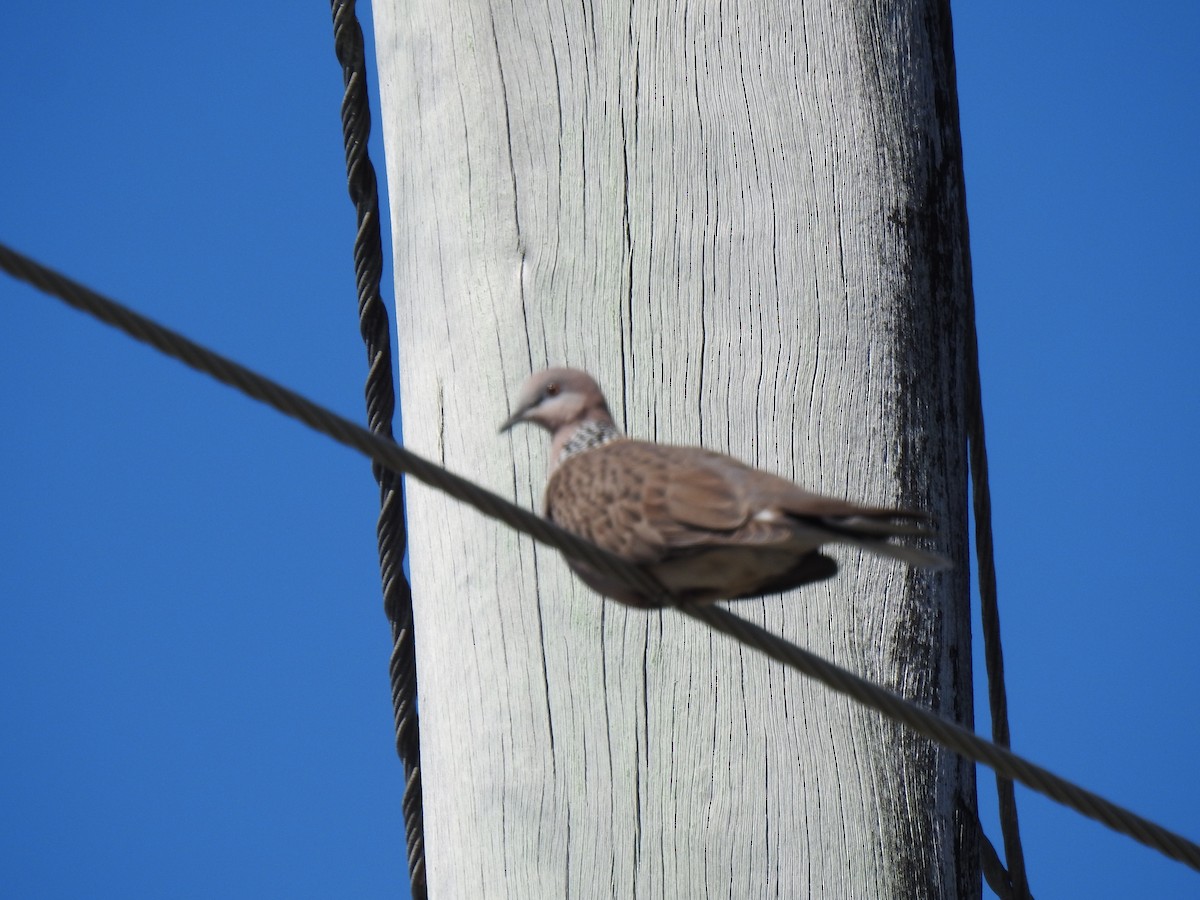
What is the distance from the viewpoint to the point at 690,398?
246 cm

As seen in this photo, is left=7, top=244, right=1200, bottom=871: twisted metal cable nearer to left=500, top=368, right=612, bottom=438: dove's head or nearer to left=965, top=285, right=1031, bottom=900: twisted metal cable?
left=500, top=368, right=612, bottom=438: dove's head

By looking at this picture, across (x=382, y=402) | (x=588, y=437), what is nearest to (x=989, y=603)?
(x=588, y=437)

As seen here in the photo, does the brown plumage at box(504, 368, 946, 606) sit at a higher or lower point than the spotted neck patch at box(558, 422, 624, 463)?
lower

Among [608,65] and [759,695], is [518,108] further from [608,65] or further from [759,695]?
[759,695]

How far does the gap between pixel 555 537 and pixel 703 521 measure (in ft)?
1.06

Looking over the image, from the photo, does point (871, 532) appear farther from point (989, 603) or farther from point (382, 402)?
point (382, 402)

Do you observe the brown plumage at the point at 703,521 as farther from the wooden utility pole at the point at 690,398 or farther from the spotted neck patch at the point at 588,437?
the wooden utility pole at the point at 690,398

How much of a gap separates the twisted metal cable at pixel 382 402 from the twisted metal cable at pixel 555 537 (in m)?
1.19

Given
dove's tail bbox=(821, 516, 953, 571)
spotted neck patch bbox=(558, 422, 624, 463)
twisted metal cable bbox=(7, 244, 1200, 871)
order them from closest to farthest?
twisted metal cable bbox=(7, 244, 1200, 871) → dove's tail bbox=(821, 516, 953, 571) → spotted neck patch bbox=(558, 422, 624, 463)

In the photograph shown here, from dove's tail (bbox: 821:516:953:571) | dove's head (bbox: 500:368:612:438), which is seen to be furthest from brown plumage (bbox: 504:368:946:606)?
dove's head (bbox: 500:368:612:438)

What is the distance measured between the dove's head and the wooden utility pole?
236 mm

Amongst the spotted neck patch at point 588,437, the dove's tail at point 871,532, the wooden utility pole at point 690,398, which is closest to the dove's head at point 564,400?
the spotted neck patch at point 588,437

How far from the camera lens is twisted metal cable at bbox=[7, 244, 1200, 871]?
4.94 feet

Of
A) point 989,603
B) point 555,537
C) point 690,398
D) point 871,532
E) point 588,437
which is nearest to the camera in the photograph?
point 555,537
